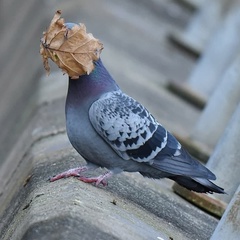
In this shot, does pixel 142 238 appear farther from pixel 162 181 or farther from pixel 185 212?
pixel 162 181

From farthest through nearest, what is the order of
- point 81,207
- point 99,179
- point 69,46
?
point 99,179
point 69,46
point 81,207

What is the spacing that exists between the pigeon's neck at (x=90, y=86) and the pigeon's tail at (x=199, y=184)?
0.77 meters

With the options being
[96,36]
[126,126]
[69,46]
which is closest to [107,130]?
[126,126]

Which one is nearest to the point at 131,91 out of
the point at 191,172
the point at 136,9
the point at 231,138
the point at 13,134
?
the point at 13,134

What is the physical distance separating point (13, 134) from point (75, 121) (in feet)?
13.0

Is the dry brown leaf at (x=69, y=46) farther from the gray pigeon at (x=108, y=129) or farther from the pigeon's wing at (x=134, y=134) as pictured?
the pigeon's wing at (x=134, y=134)

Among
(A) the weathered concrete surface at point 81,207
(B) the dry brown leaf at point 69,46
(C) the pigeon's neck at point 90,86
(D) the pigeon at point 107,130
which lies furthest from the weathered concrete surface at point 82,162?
(B) the dry brown leaf at point 69,46

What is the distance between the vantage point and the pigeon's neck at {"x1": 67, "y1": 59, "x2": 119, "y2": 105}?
18.1 ft

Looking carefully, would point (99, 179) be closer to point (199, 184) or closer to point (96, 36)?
point (199, 184)

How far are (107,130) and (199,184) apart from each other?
0.76 metres

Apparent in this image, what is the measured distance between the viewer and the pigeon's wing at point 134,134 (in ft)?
17.9

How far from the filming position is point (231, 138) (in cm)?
665

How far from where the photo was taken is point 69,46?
535cm

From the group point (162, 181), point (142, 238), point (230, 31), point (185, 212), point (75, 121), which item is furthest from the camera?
point (230, 31)
